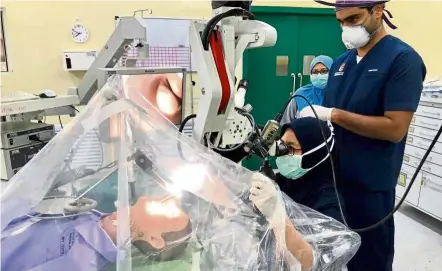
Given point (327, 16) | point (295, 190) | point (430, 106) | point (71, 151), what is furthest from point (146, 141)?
point (327, 16)

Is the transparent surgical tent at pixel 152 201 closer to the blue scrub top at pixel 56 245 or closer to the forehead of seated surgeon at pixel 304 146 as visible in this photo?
the blue scrub top at pixel 56 245

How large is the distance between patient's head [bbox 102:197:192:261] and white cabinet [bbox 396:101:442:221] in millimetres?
2128

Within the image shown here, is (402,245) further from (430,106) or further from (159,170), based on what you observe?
(159,170)

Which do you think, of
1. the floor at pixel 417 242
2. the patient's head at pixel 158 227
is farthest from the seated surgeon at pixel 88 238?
the floor at pixel 417 242

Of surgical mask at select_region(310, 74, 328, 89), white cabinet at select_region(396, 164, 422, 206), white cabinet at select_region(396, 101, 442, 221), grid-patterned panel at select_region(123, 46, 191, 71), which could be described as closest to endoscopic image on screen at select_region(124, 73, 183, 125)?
surgical mask at select_region(310, 74, 328, 89)

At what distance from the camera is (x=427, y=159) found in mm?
2664

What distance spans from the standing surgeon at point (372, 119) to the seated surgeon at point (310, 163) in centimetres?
16

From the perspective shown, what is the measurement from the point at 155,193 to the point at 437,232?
7.95ft

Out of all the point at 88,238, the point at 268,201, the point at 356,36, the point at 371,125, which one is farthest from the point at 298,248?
the point at 356,36

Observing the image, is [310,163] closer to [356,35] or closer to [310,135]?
[310,135]

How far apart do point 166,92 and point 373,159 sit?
0.90 metres

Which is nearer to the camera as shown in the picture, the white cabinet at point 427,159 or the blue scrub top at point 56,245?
the blue scrub top at point 56,245

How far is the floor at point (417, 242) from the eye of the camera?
7.26 feet

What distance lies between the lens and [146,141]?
3.27ft
